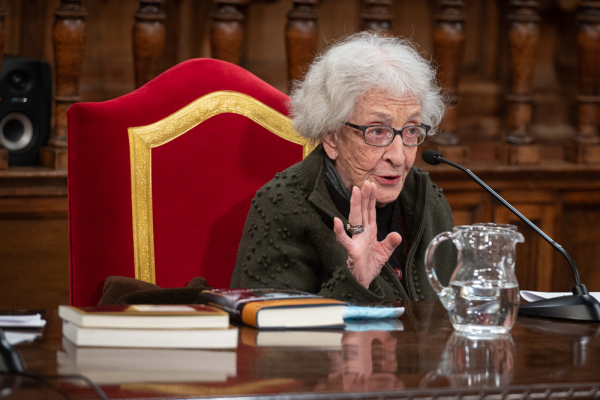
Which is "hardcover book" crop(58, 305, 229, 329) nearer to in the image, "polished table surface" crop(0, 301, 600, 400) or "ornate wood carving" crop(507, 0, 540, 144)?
"polished table surface" crop(0, 301, 600, 400)

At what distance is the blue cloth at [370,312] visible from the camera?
1.26 metres

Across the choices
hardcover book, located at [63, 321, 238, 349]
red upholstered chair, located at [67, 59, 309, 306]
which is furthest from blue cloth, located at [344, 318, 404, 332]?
red upholstered chair, located at [67, 59, 309, 306]

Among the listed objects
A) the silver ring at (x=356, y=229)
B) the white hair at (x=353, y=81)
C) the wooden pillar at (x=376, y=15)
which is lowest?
the silver ring at (x=356, y=229)

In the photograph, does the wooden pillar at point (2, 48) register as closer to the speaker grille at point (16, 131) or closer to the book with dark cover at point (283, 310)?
the speaker grille at point (16, 131)

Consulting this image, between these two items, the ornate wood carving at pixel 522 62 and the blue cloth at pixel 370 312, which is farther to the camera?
the ornate wood carving at pixel 522 62

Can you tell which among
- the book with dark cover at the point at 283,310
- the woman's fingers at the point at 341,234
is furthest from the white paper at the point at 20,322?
the woman's fingers at the point at 341,234

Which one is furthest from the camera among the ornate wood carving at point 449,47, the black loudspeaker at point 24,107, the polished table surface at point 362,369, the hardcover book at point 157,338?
the ornate wood carving at point 449,47

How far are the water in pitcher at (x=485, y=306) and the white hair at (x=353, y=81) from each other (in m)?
0.73

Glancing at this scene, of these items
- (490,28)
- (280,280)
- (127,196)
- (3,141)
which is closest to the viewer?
(280,280)

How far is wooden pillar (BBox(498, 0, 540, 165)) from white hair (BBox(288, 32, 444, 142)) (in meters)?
1.26

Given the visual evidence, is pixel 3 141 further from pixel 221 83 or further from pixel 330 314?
pixel 330 314

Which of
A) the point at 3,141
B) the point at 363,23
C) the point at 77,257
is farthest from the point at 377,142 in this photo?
the point at 3,141

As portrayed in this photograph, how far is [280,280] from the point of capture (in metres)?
1.69

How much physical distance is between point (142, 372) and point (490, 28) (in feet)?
9.24
